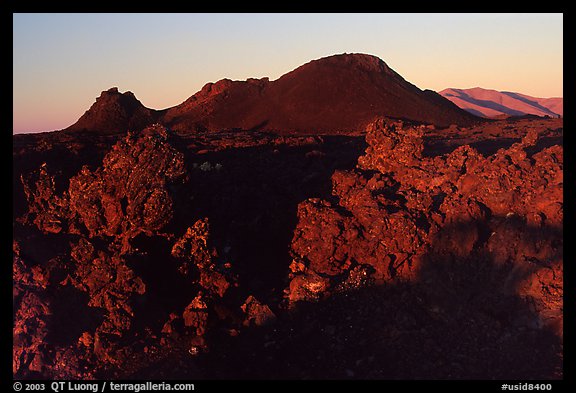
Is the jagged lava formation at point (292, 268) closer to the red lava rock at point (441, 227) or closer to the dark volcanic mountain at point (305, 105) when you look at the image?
the red lava rock at point (441, 227)

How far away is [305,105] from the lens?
29.1 m

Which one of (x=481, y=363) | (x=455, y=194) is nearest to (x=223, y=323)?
(x=481, y=363)

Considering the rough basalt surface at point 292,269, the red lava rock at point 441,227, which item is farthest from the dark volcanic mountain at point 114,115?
the red lava rock at point 441,227

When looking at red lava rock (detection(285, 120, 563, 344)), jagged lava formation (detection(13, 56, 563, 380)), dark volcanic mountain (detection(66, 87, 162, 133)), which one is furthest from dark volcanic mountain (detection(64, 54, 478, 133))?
jagged lava formation (detection(13, 56, 563, 380))

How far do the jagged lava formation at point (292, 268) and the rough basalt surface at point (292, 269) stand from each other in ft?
0.10

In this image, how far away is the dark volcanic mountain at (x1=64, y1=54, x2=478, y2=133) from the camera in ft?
89.7

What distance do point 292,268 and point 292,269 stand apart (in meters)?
0.02

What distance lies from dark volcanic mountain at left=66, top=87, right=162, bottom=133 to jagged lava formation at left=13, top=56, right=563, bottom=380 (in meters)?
16.6

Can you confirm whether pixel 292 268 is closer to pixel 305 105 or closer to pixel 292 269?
pixel 292 269

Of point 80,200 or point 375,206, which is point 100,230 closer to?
point 80,200

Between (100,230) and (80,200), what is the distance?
80 centimetres

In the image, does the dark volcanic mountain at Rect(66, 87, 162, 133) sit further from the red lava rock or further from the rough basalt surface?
the red lava rock

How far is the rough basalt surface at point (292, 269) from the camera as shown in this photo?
9039 millimetres
